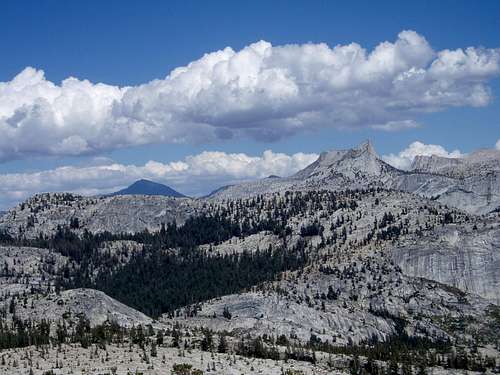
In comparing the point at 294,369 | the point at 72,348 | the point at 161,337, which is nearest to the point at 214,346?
the point at 161,337

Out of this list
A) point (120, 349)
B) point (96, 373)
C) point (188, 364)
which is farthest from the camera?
point (120, 349)

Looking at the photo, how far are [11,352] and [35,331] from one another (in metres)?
40.7

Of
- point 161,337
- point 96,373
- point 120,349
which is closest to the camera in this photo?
point 96,373

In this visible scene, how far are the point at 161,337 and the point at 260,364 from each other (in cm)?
3287

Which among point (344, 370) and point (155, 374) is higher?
point (155, 374)

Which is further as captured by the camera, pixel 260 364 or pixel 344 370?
pixel 344 370

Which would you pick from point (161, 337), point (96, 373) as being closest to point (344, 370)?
point (161, 337)

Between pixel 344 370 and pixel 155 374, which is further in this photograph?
pixel 344 370

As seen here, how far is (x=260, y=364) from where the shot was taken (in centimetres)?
17512

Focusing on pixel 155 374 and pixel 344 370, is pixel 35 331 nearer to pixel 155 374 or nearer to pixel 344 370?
pixel 155 374

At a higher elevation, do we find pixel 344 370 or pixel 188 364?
pixel 188 364

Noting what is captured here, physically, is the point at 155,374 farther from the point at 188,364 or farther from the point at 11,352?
the point at 11,352

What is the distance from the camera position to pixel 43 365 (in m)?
146

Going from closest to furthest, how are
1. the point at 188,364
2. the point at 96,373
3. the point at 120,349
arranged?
the point at 96,373 < the point at 188,364 < the point at 120,349
